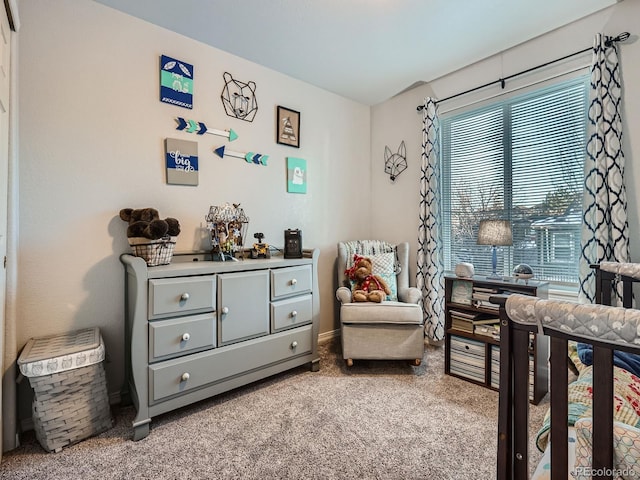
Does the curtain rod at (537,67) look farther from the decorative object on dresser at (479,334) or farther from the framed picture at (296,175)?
the decorative object on dresser at (479,334)

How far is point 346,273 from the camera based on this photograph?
113 inches

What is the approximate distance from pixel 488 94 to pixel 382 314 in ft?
6.77

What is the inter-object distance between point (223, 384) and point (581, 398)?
5.96ft

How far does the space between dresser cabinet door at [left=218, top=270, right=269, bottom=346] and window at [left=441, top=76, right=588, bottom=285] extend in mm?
1849

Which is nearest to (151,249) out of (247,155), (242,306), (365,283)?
(242,306)

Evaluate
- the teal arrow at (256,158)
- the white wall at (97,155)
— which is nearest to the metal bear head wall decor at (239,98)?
the white wall at (97,155)

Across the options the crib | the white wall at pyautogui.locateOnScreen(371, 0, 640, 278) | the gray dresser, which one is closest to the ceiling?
the white wall at pyautogui.locateOnScreen(371, 0, 640, 278)

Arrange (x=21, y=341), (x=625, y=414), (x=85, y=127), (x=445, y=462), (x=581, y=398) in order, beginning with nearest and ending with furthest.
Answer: (x=625, y=414)
(x=581, y=398)
(x=445, y=462)
(x=21, y=341)
(x=85, y=127)

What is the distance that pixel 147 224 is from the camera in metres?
1.85

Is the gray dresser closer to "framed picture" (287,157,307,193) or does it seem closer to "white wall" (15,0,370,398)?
"white wall" (15,0,370,398)

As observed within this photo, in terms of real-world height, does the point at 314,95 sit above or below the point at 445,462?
above

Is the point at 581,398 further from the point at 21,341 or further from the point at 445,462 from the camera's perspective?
the point at 21,341

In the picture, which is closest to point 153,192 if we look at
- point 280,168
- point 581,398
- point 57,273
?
point 57,273

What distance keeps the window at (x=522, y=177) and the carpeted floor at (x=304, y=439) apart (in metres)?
1.12
